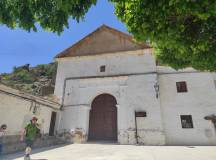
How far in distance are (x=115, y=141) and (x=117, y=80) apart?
15.1ft

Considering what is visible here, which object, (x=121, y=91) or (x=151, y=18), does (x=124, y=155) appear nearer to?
(x=151, y=18)

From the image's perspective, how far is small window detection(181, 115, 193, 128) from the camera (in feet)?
39.4

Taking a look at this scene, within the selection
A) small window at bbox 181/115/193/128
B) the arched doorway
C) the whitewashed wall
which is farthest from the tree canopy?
the arched doorway

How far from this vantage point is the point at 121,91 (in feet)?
43.7

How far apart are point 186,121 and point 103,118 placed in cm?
608

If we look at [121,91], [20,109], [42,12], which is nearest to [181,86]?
[121,91]

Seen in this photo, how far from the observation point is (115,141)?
12.9m

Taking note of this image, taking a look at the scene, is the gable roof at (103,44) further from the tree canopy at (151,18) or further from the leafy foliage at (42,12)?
the leafy foliage at (42,12)

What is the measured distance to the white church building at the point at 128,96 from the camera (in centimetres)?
1196

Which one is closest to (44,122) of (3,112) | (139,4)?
(3,112)

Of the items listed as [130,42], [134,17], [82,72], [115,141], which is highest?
[130,42]

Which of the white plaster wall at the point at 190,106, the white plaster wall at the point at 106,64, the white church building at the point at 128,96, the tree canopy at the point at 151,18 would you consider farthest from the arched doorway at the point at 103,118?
the tree canopy at the point at 151,18

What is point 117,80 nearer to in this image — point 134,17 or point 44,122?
point 44,122

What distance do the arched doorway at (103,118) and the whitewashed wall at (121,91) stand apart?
68 centimetres
